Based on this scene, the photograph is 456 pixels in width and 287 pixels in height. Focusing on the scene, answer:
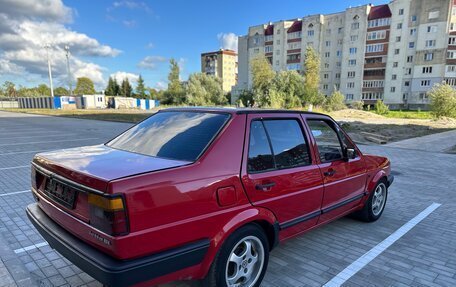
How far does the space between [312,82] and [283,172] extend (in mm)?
49648

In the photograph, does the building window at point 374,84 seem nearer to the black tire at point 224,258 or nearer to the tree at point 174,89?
the tree at point 174,89

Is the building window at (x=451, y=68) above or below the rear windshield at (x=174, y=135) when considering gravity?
above

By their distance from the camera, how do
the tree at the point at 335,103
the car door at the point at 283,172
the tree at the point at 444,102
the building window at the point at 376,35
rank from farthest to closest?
1. the building window at the point at 376,35
2. the tree at the point at 335,103
3. the tree at the point at 444,102
4. the car door at the point at 283,172

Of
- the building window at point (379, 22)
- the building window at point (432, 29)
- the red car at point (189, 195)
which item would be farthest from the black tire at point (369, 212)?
the building window at point (379, 22)

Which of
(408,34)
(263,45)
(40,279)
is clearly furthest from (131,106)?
(40,279)

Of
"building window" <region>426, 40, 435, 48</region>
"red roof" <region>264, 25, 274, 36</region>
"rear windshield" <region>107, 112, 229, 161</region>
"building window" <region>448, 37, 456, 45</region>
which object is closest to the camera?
"rear windshield" <region>107, 112, 229, 161</region>

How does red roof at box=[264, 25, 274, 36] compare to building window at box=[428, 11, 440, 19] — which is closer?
building window at box=[428, 11, 440, 19]

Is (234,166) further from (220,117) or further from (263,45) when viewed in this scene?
(263,45)

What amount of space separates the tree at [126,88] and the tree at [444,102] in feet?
267

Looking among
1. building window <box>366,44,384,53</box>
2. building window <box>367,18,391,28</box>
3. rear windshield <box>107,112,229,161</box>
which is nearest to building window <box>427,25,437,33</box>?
building window <box>367,18,391,28</box>

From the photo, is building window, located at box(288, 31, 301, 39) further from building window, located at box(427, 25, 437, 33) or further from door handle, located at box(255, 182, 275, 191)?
door handle, located at box(255, 182, 275, 191)

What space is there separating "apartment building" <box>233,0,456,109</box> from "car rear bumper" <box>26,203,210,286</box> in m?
64.2

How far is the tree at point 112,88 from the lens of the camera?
8575cm

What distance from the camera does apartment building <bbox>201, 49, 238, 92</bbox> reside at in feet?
387
